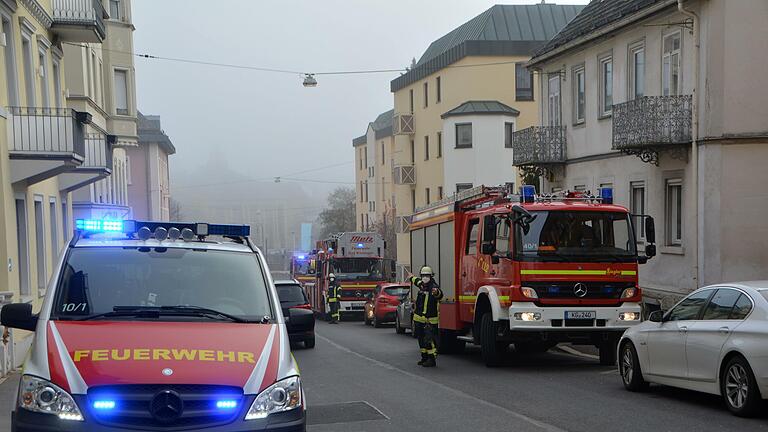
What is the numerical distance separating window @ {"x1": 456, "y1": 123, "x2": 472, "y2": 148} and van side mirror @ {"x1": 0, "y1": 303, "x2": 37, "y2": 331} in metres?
40.7

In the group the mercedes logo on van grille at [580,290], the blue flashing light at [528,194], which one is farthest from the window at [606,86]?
the mercedes logo on van grille at [580,290]

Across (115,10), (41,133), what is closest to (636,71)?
(41,133)

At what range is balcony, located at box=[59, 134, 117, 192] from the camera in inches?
893

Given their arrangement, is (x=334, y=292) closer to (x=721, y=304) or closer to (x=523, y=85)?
(x=523, y=85)

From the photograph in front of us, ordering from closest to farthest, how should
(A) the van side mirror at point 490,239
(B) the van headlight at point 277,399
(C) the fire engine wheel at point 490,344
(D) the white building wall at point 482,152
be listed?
1. (B) the van headlight at point 277,399
2. (A) the van side mirror at point 490,239
3. (C) the fire engine wheel at point 490,344
4. (D) the white building wall at point 482,152

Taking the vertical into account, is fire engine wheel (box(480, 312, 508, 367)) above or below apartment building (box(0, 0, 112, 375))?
below

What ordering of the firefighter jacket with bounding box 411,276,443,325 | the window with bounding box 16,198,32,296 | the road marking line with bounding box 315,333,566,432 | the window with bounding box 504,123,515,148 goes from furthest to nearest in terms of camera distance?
the window with bounding box 504,123,515,148, the window with bounding box 16,198,32,296, the firefighter jacket with bounding box 411,276,443,325, the road marking line with bounding box 315,333,566,432

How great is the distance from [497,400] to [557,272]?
3.49 metres

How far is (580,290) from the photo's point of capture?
45.6 ft

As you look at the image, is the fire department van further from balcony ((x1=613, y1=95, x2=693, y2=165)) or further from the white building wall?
the white building wall

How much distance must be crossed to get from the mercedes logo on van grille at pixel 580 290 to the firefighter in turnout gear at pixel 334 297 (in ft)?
68.1

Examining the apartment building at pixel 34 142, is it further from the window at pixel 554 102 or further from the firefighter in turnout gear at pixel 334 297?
the window at pixel 554 102

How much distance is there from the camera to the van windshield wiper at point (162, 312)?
6.37 meters

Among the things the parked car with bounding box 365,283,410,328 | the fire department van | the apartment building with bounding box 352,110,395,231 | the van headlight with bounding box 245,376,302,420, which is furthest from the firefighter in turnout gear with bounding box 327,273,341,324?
the van headlight with bounding box 245,376,302,420
